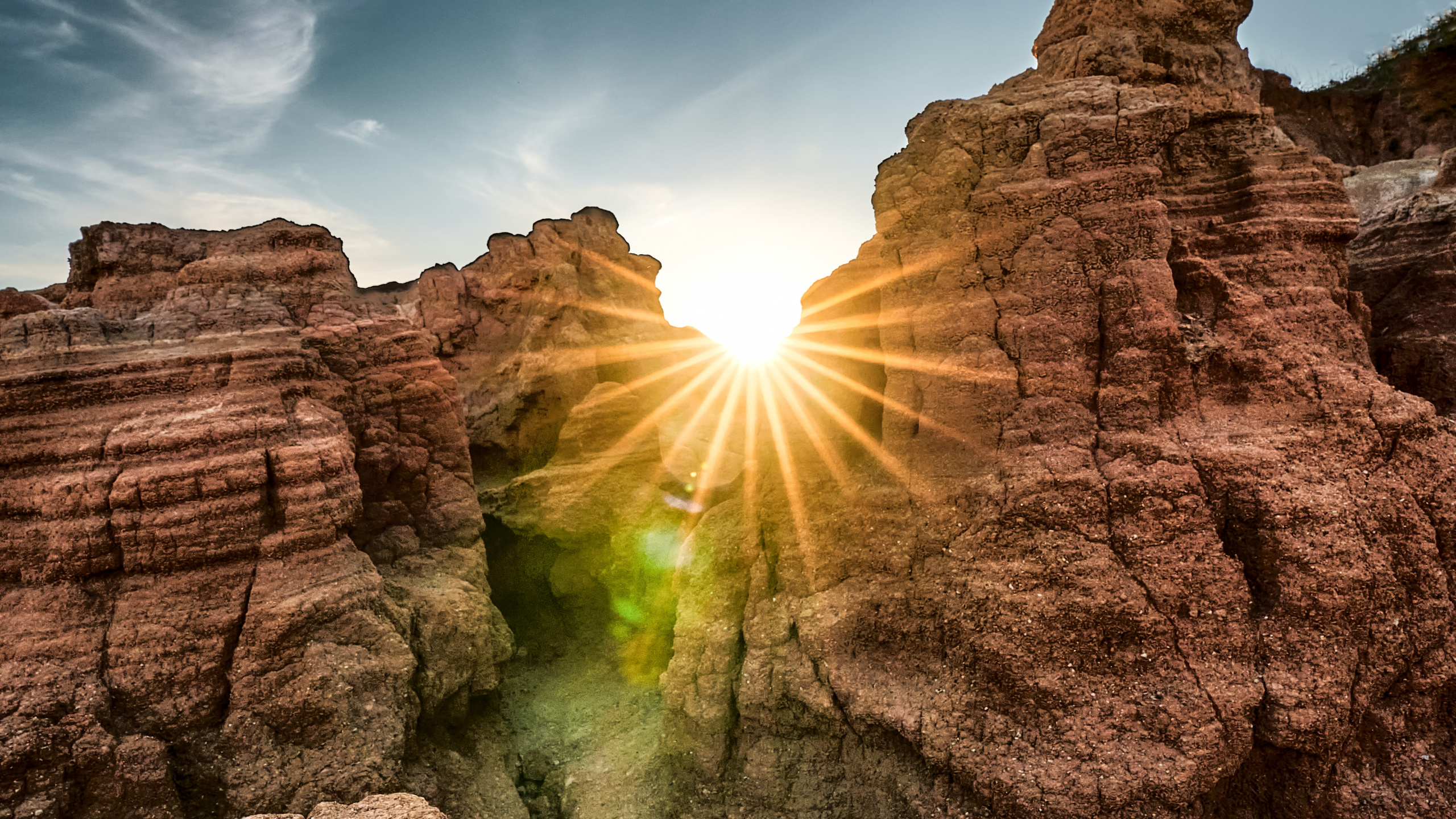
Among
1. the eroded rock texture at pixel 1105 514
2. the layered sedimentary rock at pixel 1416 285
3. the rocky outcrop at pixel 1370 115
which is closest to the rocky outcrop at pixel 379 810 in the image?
the eroded rock texture at pixel 1105 514

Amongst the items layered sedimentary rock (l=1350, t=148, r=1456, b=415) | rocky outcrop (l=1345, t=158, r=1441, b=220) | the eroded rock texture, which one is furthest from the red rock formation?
the eroded rock texture

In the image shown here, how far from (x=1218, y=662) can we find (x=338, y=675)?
9240mm

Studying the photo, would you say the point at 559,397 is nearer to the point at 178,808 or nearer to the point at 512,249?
the point at 512,249

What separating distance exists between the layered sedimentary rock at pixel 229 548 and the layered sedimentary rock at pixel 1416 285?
1294cm

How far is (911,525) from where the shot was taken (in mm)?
7031

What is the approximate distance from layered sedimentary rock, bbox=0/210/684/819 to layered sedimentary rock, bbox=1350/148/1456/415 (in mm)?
12938

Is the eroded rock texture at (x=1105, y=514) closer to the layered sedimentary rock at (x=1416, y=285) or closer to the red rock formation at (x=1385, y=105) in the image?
the layered sedimentary rock at (x=1416, y=285)

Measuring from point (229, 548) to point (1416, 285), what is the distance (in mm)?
15691

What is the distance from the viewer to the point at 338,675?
6.74 meters

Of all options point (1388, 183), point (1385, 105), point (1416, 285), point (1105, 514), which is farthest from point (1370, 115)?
point (1105, 514)

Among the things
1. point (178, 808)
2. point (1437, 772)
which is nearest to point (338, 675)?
point (178, 808)

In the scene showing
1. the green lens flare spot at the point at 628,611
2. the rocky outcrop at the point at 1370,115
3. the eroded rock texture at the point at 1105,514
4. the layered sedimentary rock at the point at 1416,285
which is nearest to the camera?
the eroded rock texture at the point at 1105,514

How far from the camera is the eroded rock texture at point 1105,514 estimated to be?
5.36m

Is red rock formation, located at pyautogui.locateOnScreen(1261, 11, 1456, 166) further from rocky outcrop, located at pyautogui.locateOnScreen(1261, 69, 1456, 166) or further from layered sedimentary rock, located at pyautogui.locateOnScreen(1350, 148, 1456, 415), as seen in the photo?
layered sedimentary rock, located at pyautogui.locateOnScreen(1350, 148, 1456, 415)
